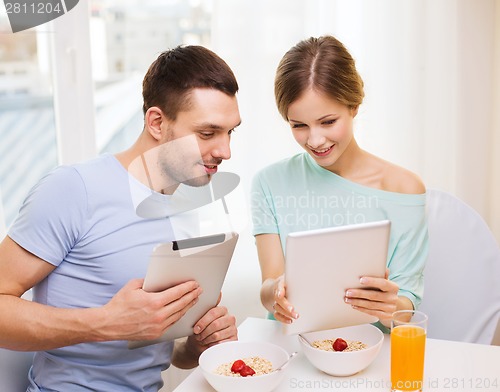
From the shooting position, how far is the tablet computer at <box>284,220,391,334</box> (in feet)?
3.84

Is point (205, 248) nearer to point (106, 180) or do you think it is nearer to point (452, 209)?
point (106, 180)

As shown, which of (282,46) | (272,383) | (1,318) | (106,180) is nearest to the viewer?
(272,383)

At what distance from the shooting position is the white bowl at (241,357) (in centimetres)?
112

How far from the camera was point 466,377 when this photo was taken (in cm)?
124

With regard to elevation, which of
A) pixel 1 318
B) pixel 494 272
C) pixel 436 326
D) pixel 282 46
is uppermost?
pixel 282 46

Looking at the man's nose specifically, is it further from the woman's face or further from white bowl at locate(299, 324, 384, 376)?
white bowl at locate(299, 324, 384, 376)

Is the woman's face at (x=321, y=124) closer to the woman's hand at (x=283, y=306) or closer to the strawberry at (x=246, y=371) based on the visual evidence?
the woman's hand at (x=283, y=306)

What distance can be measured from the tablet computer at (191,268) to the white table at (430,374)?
120 millimetres

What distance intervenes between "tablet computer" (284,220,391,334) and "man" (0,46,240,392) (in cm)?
20

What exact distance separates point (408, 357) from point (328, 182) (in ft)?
2.23

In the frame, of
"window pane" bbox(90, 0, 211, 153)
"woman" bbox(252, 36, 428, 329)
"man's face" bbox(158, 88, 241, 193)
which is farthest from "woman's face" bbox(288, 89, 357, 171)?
"window pane" bbox(90, 0, 211, 153)

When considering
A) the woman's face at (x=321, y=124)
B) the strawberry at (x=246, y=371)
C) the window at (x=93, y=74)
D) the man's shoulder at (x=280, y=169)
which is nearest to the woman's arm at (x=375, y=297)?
the strawberry at (x=246, y=371)

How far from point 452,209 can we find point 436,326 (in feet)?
1.07

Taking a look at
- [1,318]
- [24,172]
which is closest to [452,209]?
[1,318]
